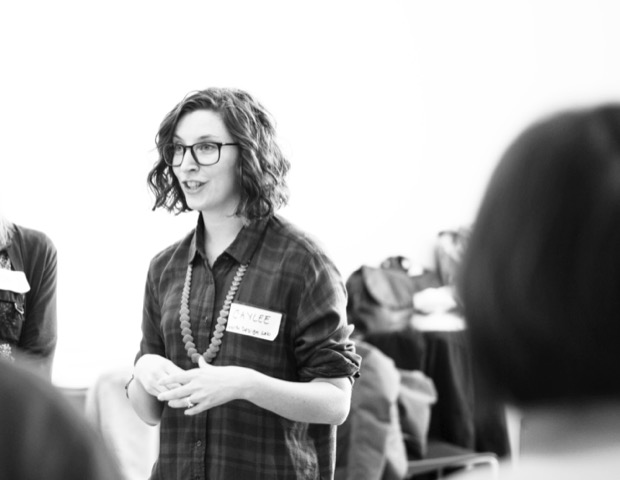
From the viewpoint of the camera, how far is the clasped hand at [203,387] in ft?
6.03

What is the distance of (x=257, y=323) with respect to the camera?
1.98 meters

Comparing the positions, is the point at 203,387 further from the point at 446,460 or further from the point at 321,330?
the point at 446,460

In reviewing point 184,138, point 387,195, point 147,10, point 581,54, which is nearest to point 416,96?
point 387,195

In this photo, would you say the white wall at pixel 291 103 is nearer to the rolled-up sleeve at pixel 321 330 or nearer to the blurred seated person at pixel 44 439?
the rolled-up sleeve at pixel 321 330

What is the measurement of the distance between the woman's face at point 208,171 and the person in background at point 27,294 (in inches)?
28.2

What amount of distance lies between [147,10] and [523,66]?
8.03 feet

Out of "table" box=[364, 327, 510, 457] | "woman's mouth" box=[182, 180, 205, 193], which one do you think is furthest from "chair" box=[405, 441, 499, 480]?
"woman's mouth" box=[182, 180, 205, 193]

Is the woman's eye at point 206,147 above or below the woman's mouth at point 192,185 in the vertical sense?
above

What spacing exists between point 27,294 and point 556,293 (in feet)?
7.01

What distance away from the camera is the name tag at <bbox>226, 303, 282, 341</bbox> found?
198 cm

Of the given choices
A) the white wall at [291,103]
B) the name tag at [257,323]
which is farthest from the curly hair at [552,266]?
the white wall at [291,103]

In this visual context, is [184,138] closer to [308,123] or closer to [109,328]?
[109,328]

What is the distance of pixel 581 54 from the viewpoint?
5.66 meters

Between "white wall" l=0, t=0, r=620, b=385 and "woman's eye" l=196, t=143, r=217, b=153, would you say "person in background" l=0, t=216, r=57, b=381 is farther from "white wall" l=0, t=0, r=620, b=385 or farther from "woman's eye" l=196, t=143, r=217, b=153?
"white wall" l=0, t=0, r=620, b=385
